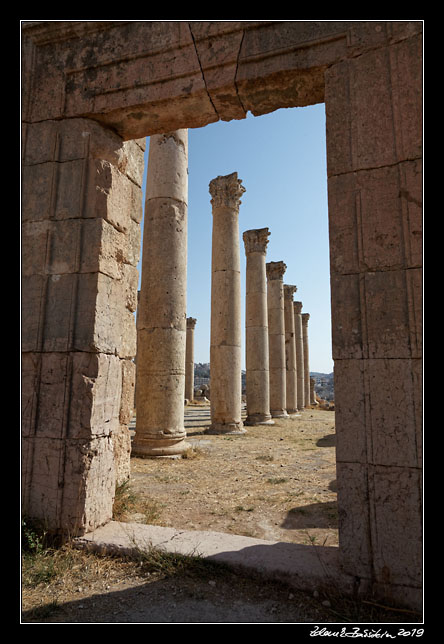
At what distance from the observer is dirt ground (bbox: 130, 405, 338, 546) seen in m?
4.91

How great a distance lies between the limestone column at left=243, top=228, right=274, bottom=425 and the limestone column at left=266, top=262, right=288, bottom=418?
10.0ft

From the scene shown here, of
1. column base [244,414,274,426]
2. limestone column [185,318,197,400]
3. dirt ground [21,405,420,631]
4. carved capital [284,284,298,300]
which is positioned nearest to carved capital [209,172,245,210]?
column base [244,414,274,426]

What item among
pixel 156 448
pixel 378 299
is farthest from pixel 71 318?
pixel 156 448

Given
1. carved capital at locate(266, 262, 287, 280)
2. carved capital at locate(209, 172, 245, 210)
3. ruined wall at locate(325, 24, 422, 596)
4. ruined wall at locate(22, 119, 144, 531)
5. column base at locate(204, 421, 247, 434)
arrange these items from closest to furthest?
ruined wall at locate(325, 24, 422, 596) < ruined wall at locate(22, 119, 144, 531) < column base at locate(204, 421, 247, 434) < carved capital at locate(209, 172, 245, 210) < carved capital at locate(266, 262, 287, 280)

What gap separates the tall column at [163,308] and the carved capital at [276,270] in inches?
481

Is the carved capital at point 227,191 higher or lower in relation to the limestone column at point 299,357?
higher

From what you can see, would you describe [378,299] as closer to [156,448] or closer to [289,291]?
[156,448]

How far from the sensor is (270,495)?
6.22 metres

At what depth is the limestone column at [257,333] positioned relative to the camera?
16.2 meters

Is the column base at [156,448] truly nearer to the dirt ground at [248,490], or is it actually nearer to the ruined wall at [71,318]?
the dirt ground at [248,490]

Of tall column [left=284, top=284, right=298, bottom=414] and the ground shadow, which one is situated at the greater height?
tall column [left=284, top=284, right=298, bottom=414]

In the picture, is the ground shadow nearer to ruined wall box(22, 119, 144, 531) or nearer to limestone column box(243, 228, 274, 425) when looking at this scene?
ruined wall box(22, 119, 144, 531)

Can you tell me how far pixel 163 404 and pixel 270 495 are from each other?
3.34 meters

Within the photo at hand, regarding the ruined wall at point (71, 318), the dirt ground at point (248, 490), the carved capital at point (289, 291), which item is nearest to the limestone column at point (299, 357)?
the carved capital at point (289, 291)
